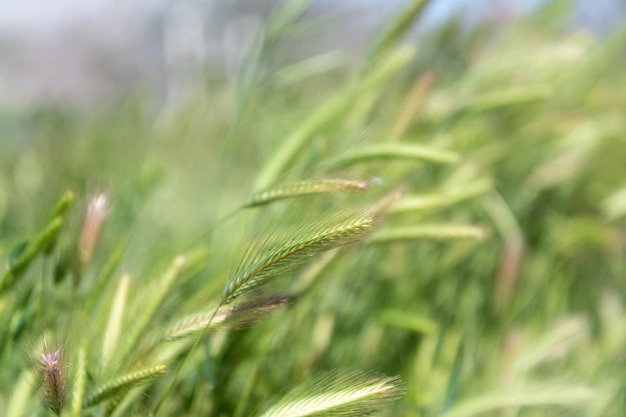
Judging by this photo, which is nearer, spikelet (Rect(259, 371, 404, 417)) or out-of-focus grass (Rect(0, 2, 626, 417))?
spikelet (Rect(259, 371, 404, 417))

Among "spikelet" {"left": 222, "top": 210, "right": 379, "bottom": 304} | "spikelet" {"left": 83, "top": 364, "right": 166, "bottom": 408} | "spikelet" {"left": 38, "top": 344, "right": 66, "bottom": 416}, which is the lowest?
"spikelet" {"left": 38, "top": 344, "right": 66, "bottom": 416}

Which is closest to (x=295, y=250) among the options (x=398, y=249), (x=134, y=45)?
(x=398, y=249)

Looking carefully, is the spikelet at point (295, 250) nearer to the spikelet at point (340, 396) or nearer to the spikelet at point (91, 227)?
the spikelet at point (340, 396)

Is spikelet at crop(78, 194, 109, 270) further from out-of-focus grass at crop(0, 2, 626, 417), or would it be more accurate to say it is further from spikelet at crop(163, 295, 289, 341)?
spikelet at crop(163, 295, 289, 341)

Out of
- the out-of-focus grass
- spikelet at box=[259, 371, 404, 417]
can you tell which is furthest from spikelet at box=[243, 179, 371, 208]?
spikelet at box=[259, 371, 404, 417]

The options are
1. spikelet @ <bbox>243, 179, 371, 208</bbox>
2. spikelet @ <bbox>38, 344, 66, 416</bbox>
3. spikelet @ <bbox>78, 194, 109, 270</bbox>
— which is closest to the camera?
spikelet @ <bbox>38, 344, 66, 416</bbox>

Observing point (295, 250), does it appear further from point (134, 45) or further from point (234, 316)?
point (134, 45)

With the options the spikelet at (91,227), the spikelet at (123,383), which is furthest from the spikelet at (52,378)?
the spikelet at (91,227)

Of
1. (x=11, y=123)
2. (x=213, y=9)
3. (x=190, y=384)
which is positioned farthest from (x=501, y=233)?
(x=213, y=9)
